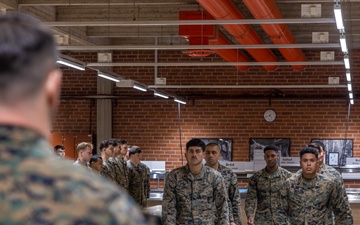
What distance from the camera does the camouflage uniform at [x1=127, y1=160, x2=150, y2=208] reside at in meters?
14.5

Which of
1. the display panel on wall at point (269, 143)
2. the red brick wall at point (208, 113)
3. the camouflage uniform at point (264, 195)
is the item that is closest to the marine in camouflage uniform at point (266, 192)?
the camouflage uniform at point (264, 195)

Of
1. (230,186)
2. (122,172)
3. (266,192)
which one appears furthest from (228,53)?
(230,186)

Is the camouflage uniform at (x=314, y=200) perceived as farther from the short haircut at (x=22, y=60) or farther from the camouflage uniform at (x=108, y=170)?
the short haircut at (x=22, y=60)

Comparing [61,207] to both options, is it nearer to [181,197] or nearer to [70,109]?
[181,197]

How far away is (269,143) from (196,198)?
1123cm

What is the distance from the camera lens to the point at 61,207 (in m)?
1.13

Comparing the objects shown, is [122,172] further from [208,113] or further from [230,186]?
[208,113]

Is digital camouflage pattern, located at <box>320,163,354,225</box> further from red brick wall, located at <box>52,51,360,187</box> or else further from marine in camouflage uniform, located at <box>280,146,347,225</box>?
red brick wall, located at <box>52,51,360,187</box>

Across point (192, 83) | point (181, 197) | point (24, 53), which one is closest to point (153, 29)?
point (192, 83)

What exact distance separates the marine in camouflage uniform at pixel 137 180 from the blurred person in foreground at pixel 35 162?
1322 cm

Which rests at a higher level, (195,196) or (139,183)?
(195,196)

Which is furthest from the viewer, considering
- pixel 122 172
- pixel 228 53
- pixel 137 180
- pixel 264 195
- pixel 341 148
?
pixel 341 148

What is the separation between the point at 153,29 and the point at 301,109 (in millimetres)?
4522

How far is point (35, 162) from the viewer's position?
45.8 inches
